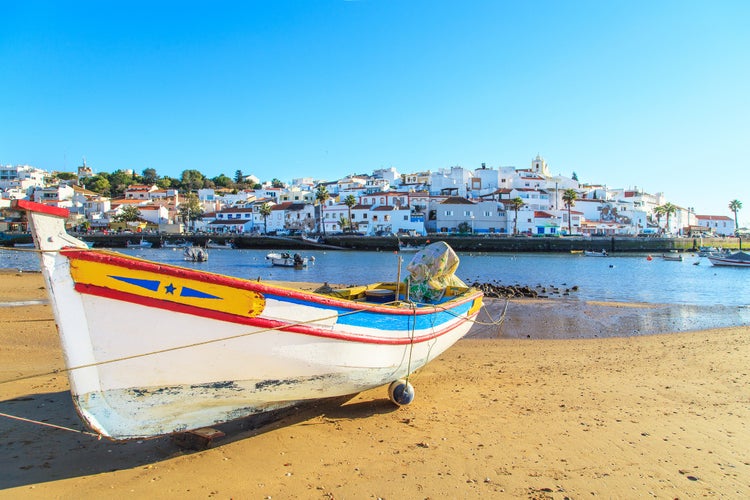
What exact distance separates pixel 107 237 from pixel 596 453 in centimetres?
7993

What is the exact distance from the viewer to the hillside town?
76.5m

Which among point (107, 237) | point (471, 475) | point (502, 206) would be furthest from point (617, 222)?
point (471, 475)

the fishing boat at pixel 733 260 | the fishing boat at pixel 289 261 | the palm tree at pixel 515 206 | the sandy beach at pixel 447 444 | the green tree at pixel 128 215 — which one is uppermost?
the green tree at pixel 128 215

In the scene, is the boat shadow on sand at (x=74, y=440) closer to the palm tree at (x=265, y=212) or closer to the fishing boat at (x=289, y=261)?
the fishing boat at (x=289, y=261)

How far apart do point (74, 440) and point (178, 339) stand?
2231mm

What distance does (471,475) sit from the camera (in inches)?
185

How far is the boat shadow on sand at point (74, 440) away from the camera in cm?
466

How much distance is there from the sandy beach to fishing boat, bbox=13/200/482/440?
1.78 ft

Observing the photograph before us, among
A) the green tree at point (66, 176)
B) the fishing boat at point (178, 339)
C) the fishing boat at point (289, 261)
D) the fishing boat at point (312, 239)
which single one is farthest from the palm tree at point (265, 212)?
the fishing boat at point (178, 339)

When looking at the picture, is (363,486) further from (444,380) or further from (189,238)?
(189,238)

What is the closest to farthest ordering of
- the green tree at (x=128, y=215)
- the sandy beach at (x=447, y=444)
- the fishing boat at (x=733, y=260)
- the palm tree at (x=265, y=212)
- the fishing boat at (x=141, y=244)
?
the sandy beach at (x=447, y=444)
the fishing boat at (x=733, y=260)
the fishing boat at (x=141, y=244)
the palm tree at (x=265, y=212)
the green tree at (x=128, y=215)

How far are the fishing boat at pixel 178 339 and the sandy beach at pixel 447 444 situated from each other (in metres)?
0.54

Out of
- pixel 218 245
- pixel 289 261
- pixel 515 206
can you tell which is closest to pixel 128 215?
pixel 218 245

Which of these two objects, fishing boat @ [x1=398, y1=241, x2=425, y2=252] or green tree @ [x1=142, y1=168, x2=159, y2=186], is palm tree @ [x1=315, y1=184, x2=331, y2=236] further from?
green tree @ [x1=142, y1=168, x2=159, y2=186]
